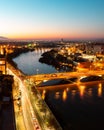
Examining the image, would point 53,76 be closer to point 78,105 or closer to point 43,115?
point 78,105

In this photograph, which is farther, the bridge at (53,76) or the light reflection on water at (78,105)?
the bridge at (53,76)

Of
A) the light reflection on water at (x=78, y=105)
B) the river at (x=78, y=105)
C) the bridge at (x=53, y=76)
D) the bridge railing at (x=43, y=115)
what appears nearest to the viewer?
the bridge railing at (x=43, y=115)

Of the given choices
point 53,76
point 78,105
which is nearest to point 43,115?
point 78,105

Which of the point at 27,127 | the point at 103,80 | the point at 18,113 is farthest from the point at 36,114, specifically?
the point at 103,80

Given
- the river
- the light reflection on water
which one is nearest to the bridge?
the river

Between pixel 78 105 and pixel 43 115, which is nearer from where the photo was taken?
pixel 43 115

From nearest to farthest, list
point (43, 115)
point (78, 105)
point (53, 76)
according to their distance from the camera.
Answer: point (43, 115) → point (78, 105) → point (53, 76)

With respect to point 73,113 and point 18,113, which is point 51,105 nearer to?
point 73,113

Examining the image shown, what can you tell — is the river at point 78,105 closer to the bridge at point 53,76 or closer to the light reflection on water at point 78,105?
the light reflection on water at point 78,105

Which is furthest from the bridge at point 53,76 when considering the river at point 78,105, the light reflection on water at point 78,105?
the light reflection on water at point 78,105
